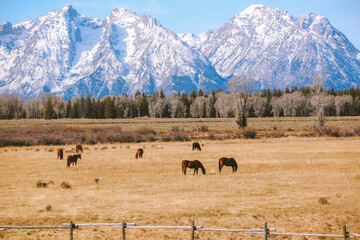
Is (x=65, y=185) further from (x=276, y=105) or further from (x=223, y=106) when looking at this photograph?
(x=276, y=105)

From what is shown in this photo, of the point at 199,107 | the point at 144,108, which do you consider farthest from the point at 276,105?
the point at 144,108

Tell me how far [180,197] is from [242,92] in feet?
205

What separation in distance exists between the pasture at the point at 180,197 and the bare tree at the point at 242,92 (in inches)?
1780

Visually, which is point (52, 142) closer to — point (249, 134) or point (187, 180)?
point (249, 134)

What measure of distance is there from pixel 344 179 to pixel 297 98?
15630cm

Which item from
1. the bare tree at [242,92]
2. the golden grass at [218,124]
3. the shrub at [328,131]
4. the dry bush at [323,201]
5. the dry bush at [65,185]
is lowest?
the dry bush at [323,201]

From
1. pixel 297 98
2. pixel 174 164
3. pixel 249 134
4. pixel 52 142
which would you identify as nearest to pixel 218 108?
pixel 297 98

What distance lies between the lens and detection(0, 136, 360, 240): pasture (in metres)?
15.1

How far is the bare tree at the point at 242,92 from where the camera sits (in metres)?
77.6

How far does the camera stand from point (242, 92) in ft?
261

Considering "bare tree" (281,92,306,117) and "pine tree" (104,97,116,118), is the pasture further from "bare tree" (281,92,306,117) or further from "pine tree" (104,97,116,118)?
"bare tree" (281,92,306,117)

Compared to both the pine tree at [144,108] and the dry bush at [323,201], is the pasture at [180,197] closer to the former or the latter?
the dry bush at [323,201]

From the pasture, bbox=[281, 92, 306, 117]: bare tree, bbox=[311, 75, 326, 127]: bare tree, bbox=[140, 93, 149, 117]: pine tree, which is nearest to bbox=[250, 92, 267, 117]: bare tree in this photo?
bbox=[281, 92, 306, 117]: bare tree

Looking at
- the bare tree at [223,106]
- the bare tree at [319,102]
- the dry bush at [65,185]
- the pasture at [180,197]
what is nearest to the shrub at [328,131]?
the bare tree at [319,102]
